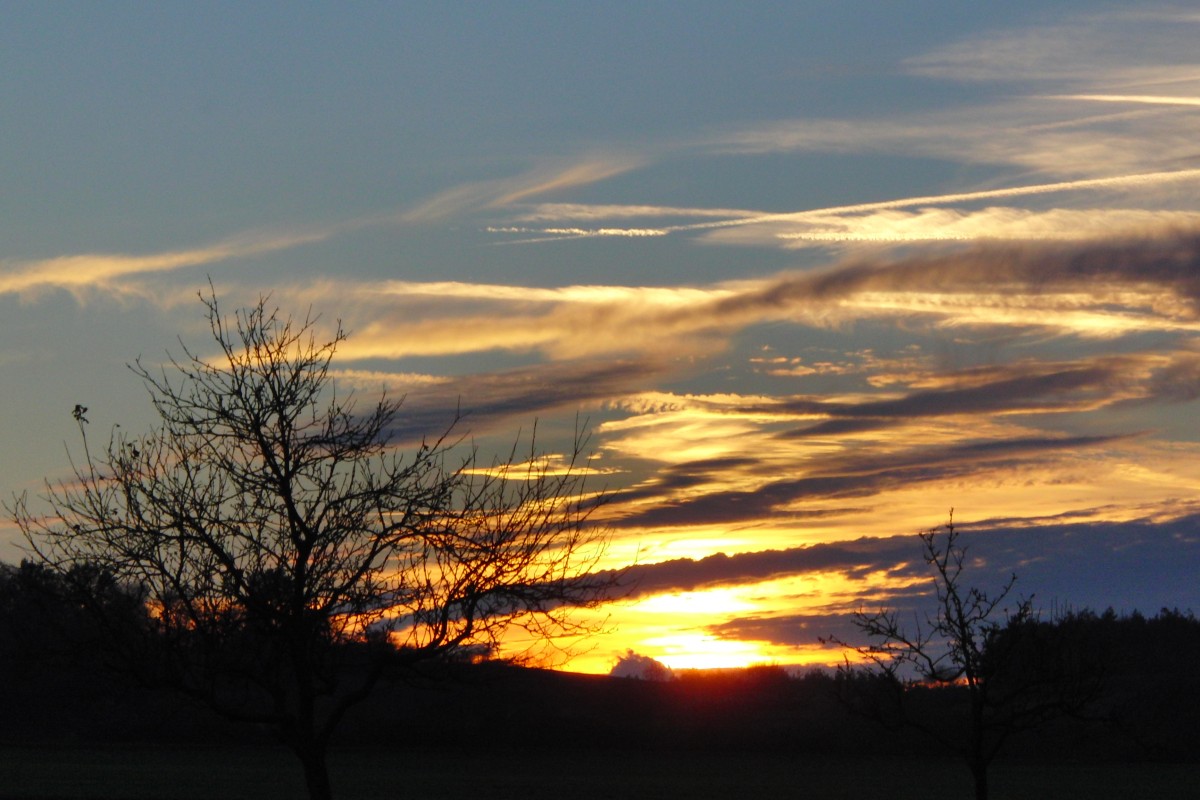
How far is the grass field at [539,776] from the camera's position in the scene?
4725cm

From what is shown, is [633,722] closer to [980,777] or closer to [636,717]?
[636,717]

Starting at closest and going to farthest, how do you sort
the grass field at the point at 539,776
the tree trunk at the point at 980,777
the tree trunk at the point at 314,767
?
1. the tree trunk at the point at 314,767
2. the tree trunk at the point at 980,777
3. the grass field at the point at 539,776

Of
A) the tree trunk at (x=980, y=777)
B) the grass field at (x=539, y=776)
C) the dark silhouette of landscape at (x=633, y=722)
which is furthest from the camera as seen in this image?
the dark silhouette of landscape at (x=633, y=722)

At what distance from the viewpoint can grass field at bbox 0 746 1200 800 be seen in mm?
47250

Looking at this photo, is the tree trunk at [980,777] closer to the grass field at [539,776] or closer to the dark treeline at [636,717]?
the grass field at [539,776]

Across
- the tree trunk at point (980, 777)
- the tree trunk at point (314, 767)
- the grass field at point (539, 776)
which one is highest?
the tree trunk at point (314, 767)

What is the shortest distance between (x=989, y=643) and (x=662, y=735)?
68886mm

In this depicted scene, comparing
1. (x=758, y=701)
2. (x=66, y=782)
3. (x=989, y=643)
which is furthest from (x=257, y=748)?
(x=989, y=643)

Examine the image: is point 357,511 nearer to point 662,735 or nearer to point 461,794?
point 461,794

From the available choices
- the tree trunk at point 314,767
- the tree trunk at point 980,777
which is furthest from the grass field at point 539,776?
the tree trunk at point 980,777

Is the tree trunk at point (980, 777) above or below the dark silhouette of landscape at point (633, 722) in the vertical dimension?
above

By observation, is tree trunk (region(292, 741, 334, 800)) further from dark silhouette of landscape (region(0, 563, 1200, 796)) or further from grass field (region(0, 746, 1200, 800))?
dark silhouette of landscape (region(0, 563, 1200, 796))

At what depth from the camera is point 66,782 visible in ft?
151

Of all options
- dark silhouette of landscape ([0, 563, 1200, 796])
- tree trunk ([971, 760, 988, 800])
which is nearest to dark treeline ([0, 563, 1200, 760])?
dark silhouette of landscape ([0, 563, 1200, 796])
